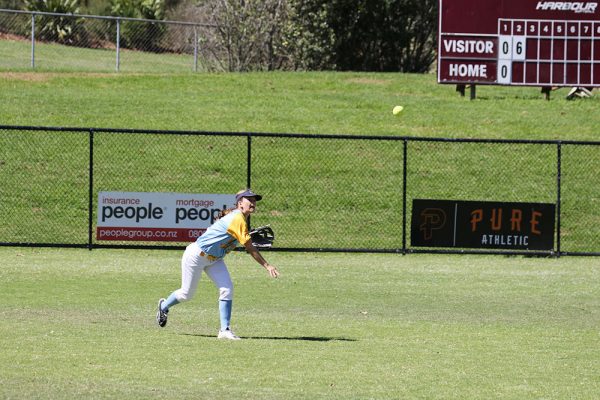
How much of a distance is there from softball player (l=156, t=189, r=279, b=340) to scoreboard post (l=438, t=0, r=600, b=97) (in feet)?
48.1

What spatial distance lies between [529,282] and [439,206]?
11.5ft

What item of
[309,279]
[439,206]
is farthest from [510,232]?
[309,279]

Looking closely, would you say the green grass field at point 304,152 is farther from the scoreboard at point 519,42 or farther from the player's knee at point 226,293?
the player's knee at point 226,293

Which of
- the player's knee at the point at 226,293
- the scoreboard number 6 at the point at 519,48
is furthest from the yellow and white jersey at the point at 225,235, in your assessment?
the scoreboard number 6 at the point at 519,48

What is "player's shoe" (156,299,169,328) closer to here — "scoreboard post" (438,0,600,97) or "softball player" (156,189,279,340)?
"softball player" (156,189,279,340)

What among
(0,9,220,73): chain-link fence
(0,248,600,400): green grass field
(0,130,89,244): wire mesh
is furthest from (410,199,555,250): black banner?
(0,9,220,73): chain-link fence

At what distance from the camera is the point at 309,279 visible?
17.2 metres

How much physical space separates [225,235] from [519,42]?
49.9 feet

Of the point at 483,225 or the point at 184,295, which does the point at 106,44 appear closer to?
the point at 483,225

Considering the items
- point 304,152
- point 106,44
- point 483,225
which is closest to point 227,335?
point 483,225

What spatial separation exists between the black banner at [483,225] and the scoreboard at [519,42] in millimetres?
5524

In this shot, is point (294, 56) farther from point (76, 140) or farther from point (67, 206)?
point (67, 206)

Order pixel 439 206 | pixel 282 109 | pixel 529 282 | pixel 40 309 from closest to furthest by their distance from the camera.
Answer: pixel 40 309 < pixel 529 282 < pixel 439 206 < pixel 282 109

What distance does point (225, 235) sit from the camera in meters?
11.3
